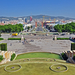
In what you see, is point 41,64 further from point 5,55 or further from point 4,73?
point 5,55

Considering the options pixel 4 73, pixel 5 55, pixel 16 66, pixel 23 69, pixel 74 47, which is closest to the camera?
pixel 4 73

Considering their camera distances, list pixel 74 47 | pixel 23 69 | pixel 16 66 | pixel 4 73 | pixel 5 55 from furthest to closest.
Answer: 1. pixel 74 47
2. pixel 5 55
3. pixel 16 66
4. pixel 23 69
5. pixel 4 73

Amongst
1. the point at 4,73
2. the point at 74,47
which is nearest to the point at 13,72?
the point at 4,73

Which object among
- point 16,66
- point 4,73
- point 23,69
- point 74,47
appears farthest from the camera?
point 74,47

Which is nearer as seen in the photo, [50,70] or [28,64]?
[50,70]

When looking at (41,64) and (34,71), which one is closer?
(34,71)

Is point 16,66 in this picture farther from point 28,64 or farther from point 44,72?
point 44,72

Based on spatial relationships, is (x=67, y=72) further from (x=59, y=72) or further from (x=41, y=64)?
(x=41, y=64)

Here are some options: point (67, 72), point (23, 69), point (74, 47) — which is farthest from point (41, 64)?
point (74, 47)
